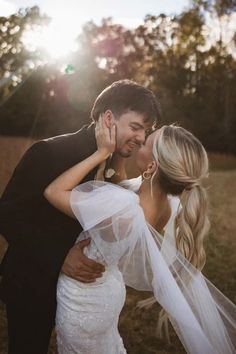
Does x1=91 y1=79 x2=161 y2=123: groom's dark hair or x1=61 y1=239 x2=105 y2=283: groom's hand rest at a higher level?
x1=91 y1=79 x2=161 y2=123: groom's dark hair

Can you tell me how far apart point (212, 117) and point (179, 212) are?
99.0ft

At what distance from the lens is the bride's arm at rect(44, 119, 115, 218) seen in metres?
2.76

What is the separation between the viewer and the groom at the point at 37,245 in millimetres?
2879

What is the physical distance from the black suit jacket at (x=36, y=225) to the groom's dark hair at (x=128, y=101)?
49cm

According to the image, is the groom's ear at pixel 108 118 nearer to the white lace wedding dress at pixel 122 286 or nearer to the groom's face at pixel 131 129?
the groom's face at pixel 131 129

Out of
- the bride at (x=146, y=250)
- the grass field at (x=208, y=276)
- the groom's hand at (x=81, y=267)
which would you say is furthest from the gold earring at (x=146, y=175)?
the grass field at (x=208, y=276)

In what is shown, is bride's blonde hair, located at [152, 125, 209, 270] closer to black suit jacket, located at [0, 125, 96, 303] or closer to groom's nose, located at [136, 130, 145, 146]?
groom's nose, located at [136, 130, 145, 146]

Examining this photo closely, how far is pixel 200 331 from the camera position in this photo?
277cm

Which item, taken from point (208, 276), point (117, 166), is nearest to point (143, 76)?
point (208, 276)

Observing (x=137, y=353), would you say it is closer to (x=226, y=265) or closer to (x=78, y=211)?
(x=78, y=211)

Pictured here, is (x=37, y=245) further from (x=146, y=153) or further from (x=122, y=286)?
(x=146, y=153)

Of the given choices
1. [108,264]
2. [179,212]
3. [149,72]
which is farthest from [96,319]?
[149,72]

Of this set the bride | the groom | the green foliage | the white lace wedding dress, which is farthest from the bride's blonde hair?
the green foliage

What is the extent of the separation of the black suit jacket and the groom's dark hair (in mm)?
487
